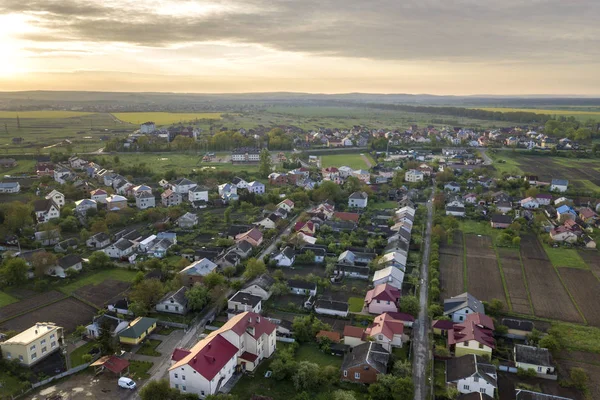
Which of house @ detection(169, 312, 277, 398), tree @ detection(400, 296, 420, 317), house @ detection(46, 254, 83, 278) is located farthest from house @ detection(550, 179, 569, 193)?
house @ detection(46, 254, 83, 278)

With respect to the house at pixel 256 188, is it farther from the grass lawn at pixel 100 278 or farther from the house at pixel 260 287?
the house at pixel 260 287

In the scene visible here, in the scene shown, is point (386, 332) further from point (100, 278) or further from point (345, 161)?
point (345, 161)

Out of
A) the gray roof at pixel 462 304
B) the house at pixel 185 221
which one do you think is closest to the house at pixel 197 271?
the house at pixel 185 221

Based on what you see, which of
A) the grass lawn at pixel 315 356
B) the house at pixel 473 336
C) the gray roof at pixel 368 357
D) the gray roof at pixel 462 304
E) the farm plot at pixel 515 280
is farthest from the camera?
the farm plot at pixel 515 280

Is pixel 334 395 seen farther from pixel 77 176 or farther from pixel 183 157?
pixel 183 157

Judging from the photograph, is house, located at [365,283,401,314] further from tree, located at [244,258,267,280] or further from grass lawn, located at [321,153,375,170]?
grass lawn, located at [321,153,375,170]

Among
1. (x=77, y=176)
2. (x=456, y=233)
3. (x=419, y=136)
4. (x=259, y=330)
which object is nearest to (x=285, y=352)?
(x=259, y=330)
